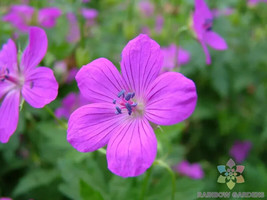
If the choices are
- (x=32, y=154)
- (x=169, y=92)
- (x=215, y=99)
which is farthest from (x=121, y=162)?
(x=215, y=99)

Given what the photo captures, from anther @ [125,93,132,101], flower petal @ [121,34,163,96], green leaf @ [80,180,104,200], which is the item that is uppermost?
flower petal @ [121,34,163,96]

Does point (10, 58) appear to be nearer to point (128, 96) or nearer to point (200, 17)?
point (128, 96)

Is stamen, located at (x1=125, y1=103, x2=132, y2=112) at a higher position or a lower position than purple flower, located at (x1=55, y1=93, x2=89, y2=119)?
higher

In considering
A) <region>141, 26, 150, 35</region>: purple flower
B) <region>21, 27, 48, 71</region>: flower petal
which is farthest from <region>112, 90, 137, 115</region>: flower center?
<region>141, 26, 150, 35</region>: purple flower

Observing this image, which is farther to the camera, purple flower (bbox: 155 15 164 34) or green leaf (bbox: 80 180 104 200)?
purple flower (bbox: 155 15 164 34)

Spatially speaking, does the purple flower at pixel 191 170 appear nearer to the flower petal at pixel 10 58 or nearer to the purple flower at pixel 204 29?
the purple flower at pixel 204 29

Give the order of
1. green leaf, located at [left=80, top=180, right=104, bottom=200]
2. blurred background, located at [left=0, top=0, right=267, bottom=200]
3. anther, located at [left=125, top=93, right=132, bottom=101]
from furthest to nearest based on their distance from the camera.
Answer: blurred background, located at [left=0, top=0, right=267, bottom=200] → green leaf, located at [left=80, top=180, right=104, bottom=200] → anther, located at [left=125, top=93, right=132, bottom=101]

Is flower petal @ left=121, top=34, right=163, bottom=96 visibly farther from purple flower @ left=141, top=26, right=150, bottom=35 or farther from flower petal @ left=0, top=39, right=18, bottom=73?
purple flower @ left=141, top=26, right=150, bottom=35
